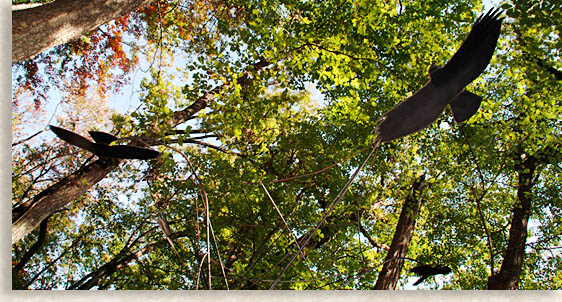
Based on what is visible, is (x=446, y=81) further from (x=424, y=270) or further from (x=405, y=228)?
(x=405, y=228)

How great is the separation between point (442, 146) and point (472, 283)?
174 cm

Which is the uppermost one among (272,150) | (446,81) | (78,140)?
(272,150)

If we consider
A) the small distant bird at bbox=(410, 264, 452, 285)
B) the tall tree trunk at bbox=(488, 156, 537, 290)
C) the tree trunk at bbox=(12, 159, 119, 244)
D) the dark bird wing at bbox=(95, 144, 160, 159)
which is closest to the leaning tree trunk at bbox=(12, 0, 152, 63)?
the dark bird wing at bbox=(95, 144, 160, 159)

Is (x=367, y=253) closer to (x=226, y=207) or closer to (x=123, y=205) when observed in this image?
(x=226, y=207)

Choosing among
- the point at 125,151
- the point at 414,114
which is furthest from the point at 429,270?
the point at 125,151

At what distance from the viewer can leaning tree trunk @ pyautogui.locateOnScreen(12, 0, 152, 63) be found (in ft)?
5.68

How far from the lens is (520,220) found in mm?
3430

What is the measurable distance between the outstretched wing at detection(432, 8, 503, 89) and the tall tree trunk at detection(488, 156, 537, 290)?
2.60m

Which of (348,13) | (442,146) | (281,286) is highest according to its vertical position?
(348,13)

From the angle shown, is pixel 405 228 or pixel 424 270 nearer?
pixel 424 270

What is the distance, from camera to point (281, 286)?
2979 millimetres

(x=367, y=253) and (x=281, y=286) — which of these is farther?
(x=367, y=253)

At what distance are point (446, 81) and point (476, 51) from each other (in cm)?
15

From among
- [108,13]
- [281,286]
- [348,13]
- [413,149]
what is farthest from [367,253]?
[108,13]
